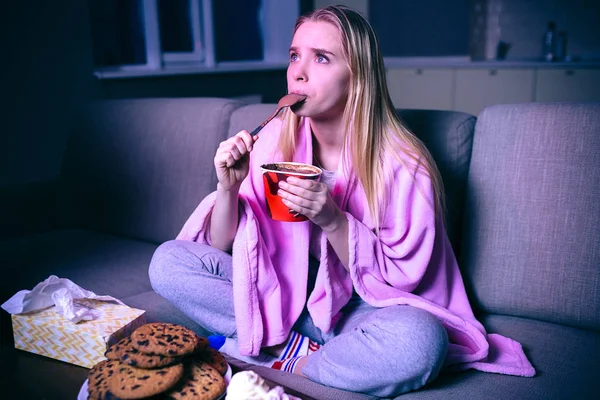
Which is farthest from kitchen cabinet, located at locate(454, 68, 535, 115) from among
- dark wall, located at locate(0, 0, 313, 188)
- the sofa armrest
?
the sofa armrest

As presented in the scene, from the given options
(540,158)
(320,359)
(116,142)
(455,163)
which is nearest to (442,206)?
(455,163)

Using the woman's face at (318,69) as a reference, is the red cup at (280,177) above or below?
below

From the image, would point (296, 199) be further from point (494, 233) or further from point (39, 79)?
point (39, 79)

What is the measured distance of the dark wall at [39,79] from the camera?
2422 mm

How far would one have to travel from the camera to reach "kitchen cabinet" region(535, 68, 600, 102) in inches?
143

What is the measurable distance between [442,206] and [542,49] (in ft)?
11.2

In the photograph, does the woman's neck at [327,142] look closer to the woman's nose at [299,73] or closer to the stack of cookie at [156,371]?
the woman's nose at [299,73]

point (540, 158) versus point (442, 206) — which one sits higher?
point (540, 158)

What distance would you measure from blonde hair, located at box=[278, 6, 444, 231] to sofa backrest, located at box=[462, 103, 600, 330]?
0.66 feet

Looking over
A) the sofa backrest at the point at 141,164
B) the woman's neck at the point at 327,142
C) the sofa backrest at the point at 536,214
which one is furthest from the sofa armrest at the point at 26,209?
the sofa backrest at the point at 536,214

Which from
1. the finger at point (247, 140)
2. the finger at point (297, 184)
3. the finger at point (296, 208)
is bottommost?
the finger at point (296, 208)

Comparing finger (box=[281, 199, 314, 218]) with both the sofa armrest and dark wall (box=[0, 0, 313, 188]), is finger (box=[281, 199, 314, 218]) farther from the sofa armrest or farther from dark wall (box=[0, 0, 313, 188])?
dark wall (box=[0, 0, 313, 188])

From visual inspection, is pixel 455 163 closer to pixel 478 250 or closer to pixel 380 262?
pixel 478 250

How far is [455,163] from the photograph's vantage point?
1.49m
